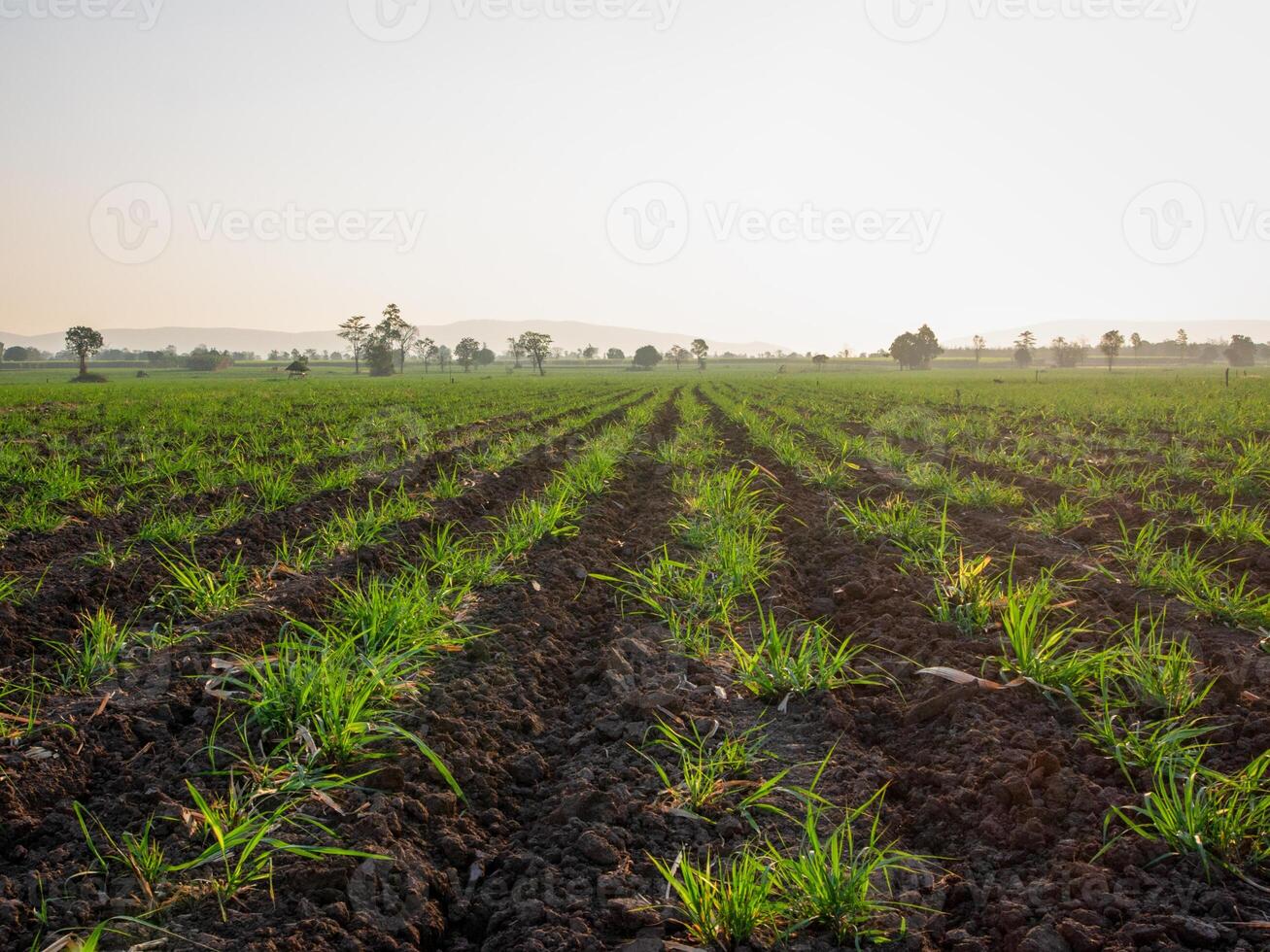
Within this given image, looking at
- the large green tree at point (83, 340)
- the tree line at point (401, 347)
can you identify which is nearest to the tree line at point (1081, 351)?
the tree line at point (401, 347)

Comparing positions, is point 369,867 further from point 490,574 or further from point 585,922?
point 490,574

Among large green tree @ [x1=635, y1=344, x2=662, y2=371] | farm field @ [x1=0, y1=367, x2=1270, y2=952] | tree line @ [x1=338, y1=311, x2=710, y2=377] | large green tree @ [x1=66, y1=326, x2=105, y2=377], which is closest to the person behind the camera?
farm field @ [x1=0, y1=367, x2=1270, y2=952]

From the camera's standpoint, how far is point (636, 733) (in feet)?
10.0

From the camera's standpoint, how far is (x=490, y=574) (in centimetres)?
489

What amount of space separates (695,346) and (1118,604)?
141 metres

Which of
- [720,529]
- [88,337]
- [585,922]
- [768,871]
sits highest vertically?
[88,337]

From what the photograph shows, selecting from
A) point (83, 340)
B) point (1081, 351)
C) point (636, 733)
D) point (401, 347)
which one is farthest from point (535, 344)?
point (636, 733)

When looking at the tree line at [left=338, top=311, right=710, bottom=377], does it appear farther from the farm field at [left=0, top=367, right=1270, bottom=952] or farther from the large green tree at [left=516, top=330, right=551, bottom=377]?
the farm field at [left=0, top=367, right=1270, bottom=952]

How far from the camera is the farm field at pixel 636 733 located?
1.99m

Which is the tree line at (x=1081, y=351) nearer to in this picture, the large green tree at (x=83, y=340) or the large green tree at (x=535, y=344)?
the large green tree at (x=535, y=344)

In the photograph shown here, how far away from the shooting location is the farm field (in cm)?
199

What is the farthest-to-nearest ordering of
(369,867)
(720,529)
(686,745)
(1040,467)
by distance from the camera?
(1040,467)
(720,529)
(686,745)
(369,867)

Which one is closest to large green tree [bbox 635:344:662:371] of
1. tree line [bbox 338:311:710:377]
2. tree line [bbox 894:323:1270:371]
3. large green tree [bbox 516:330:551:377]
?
tree line [bbox 338:311:710:377]

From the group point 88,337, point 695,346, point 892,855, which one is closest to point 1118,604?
point 892,855
